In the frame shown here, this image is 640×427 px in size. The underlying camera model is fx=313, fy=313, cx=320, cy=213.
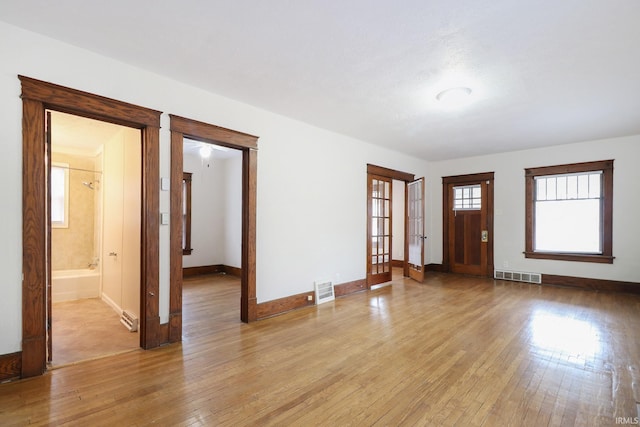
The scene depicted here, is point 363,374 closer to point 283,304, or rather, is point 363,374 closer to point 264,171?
point 283,304

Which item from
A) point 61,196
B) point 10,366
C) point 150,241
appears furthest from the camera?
point 61,196

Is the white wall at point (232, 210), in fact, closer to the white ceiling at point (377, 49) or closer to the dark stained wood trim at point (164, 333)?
the white ceiling at point (377, 49)

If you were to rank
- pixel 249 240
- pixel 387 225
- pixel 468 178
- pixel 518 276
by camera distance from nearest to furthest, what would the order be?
pixel 249 240 → pixel 387 225 → pixel 518 276 → pixel 468 178

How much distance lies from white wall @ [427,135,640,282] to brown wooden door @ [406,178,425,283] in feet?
4.10

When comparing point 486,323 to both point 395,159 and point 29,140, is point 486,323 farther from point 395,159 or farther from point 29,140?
point 29,140

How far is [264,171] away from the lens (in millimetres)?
4289

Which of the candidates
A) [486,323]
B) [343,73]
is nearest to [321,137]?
[343,73]

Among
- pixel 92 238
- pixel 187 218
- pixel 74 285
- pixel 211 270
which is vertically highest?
pixel 187 218

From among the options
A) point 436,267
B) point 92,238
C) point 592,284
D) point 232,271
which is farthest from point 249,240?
point 592,284

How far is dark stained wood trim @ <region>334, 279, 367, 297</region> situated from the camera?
538cm

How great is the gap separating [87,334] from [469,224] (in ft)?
24.8

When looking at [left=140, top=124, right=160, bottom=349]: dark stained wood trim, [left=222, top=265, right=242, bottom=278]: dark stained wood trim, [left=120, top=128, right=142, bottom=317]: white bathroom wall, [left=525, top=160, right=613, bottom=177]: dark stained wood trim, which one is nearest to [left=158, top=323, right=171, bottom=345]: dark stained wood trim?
[left=140, top=124, right=160, bottom=349]: dark stained wood trim

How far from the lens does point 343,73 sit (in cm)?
325

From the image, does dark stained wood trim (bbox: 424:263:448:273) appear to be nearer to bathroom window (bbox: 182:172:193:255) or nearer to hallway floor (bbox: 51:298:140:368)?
bathroom window (bbox: 182:172:193:255)
